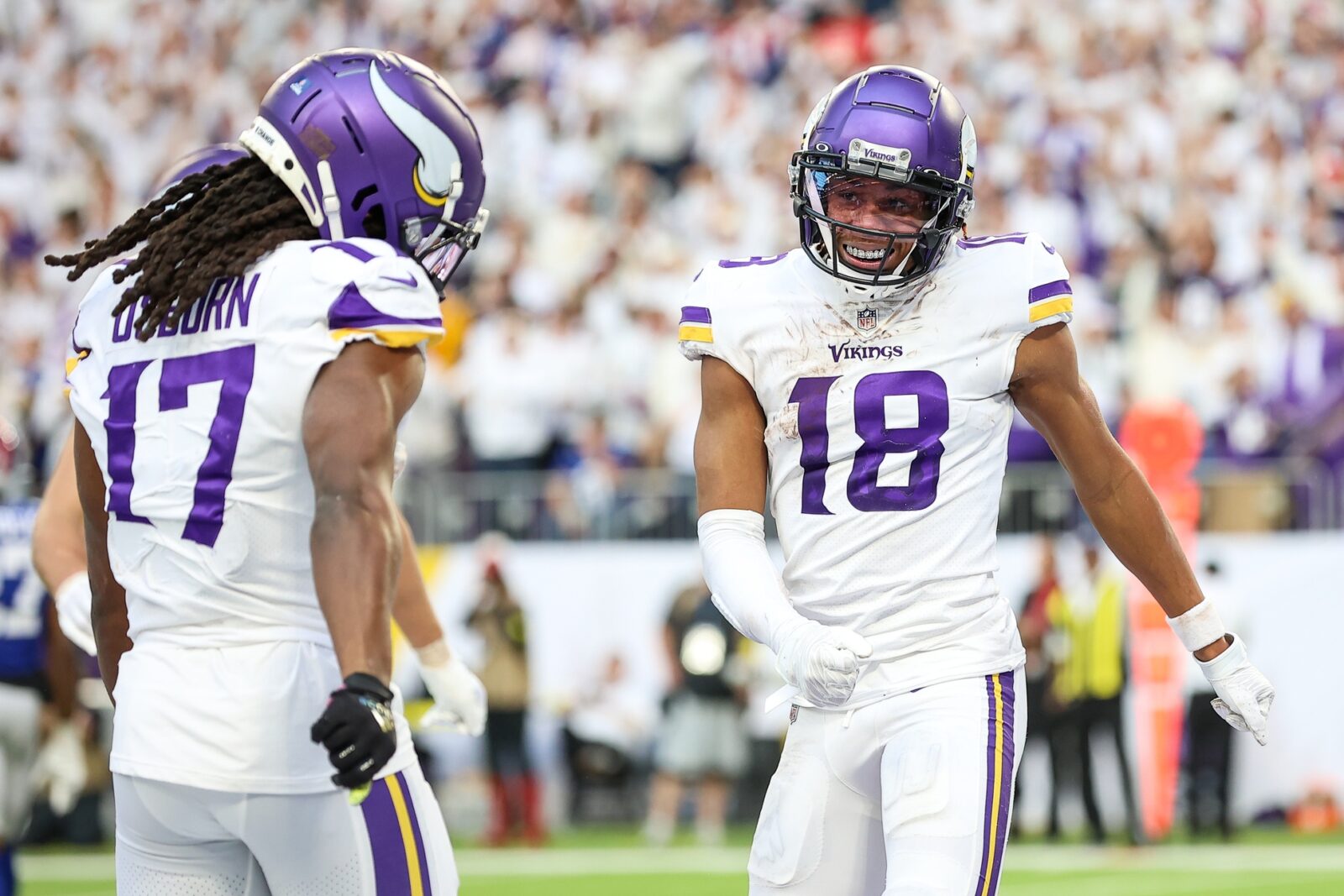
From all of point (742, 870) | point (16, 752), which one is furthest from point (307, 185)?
point (742, 870)

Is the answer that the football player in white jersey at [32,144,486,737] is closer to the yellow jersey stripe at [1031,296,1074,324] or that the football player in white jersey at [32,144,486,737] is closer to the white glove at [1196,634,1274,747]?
the yellow jersey stripe at [1031,296,1074,324]

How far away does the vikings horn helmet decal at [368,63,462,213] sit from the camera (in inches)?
126

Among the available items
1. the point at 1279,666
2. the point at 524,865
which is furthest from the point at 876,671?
the point at 1279,666

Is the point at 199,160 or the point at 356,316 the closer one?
the point at 356,316

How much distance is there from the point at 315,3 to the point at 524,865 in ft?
31.9

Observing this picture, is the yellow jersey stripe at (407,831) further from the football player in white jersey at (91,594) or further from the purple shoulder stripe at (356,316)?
the purple shoulder stripe at (356,316)

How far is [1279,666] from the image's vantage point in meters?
10.6

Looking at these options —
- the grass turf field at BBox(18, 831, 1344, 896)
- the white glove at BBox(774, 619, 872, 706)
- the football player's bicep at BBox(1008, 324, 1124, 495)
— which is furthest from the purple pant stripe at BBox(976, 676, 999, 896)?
the grass turf field at BBox(18, 831, 1344, 896)

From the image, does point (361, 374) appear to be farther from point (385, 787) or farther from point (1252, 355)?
point (1252, 355)

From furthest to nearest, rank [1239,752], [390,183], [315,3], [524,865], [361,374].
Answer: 1. [315,3]
2. [1239,752]
3. [524,865]
4. [390,183]
5. [361,374]

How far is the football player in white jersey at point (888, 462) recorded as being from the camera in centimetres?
358

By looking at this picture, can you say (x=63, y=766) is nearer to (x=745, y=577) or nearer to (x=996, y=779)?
(x=745, y=577)

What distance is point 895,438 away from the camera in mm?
3652

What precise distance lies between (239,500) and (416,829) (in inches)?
22.4
